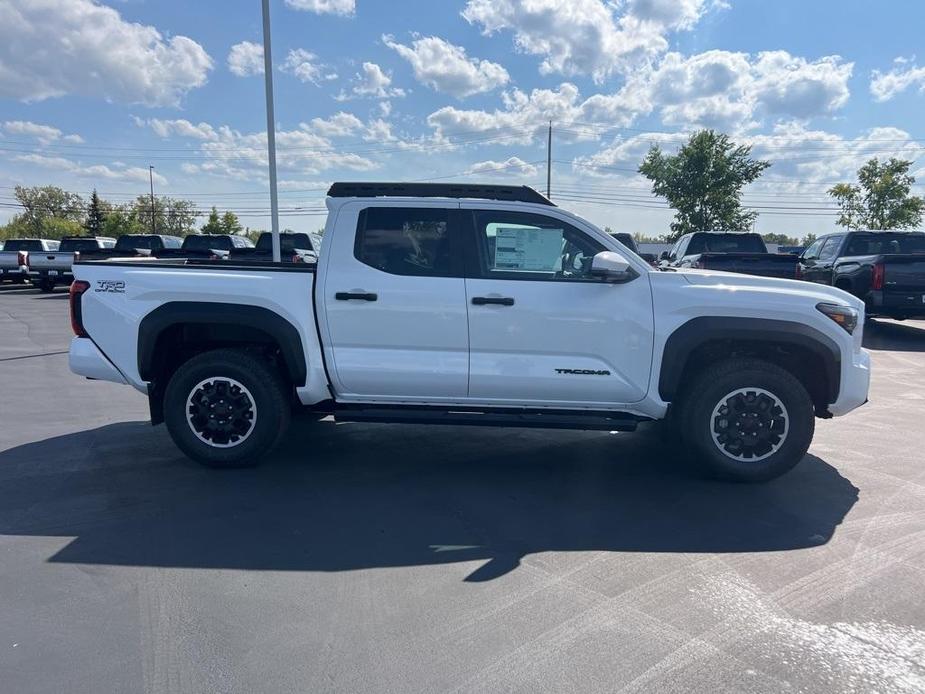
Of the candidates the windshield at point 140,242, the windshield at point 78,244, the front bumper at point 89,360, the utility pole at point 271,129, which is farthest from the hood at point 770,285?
the windshield at point 78,244

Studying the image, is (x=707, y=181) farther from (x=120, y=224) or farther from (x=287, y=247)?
(x=120, y=224)

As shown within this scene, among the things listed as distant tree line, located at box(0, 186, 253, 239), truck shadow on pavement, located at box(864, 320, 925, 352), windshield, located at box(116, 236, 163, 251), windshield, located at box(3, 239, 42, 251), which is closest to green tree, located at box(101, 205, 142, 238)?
distant tree line, located at box(0, 186, 253, 239)

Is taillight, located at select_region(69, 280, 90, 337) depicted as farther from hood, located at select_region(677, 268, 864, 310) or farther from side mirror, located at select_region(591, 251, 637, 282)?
hood, located at select_region(677, 268, 864, 310)

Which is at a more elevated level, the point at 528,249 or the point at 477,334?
the point at 528,249

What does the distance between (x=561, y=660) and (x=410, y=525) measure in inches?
60.6

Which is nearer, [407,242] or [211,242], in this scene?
[407,242]

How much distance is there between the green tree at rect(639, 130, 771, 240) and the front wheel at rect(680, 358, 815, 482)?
1247 inches

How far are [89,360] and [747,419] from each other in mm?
4882

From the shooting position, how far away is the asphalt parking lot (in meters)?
2.78

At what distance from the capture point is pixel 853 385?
16.0 ft

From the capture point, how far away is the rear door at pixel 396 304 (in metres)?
4.84

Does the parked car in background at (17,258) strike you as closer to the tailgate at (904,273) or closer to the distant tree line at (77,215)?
the tailgate at (904,273)

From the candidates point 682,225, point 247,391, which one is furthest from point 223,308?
point 682,225

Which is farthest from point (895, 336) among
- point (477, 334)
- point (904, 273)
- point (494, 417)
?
point (477, 334)
